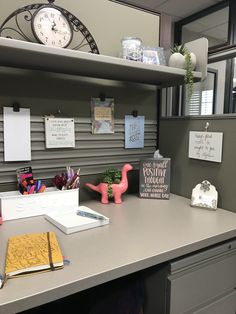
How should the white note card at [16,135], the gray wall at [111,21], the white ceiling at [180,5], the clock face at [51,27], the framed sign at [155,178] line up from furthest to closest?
the white ceiling at [180,5] < the framed sign at [155,178] < the gray wall at [111,21] < the white note card at [16,135] < the clock face at [51,27]

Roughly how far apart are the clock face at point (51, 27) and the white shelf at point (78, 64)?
7cm

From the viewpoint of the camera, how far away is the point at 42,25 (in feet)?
3.04

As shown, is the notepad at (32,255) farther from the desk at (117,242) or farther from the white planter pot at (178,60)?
the white planter pot at (178,60)

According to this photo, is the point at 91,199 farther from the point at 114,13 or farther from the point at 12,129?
the point at 114,13

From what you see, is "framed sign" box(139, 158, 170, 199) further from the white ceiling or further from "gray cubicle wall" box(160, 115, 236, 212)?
the white ceiling

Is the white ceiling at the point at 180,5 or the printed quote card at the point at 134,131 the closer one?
the printed quote card at the point at 134,131

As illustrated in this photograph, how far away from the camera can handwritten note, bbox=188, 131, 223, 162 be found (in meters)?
1.10

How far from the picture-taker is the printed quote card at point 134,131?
1325 mm

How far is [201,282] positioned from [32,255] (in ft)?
1.80

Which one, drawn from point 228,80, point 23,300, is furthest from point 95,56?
point 228,80

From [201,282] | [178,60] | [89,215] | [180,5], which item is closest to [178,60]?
[178,60]

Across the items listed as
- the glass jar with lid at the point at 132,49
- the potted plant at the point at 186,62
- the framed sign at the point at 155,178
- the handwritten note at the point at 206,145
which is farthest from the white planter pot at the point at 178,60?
the framed sign at the point at 155,178

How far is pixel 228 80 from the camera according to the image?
3141 millimetres

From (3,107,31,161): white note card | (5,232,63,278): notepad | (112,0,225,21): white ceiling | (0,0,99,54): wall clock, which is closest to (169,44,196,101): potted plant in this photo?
(0,0,99,54): wall clock
